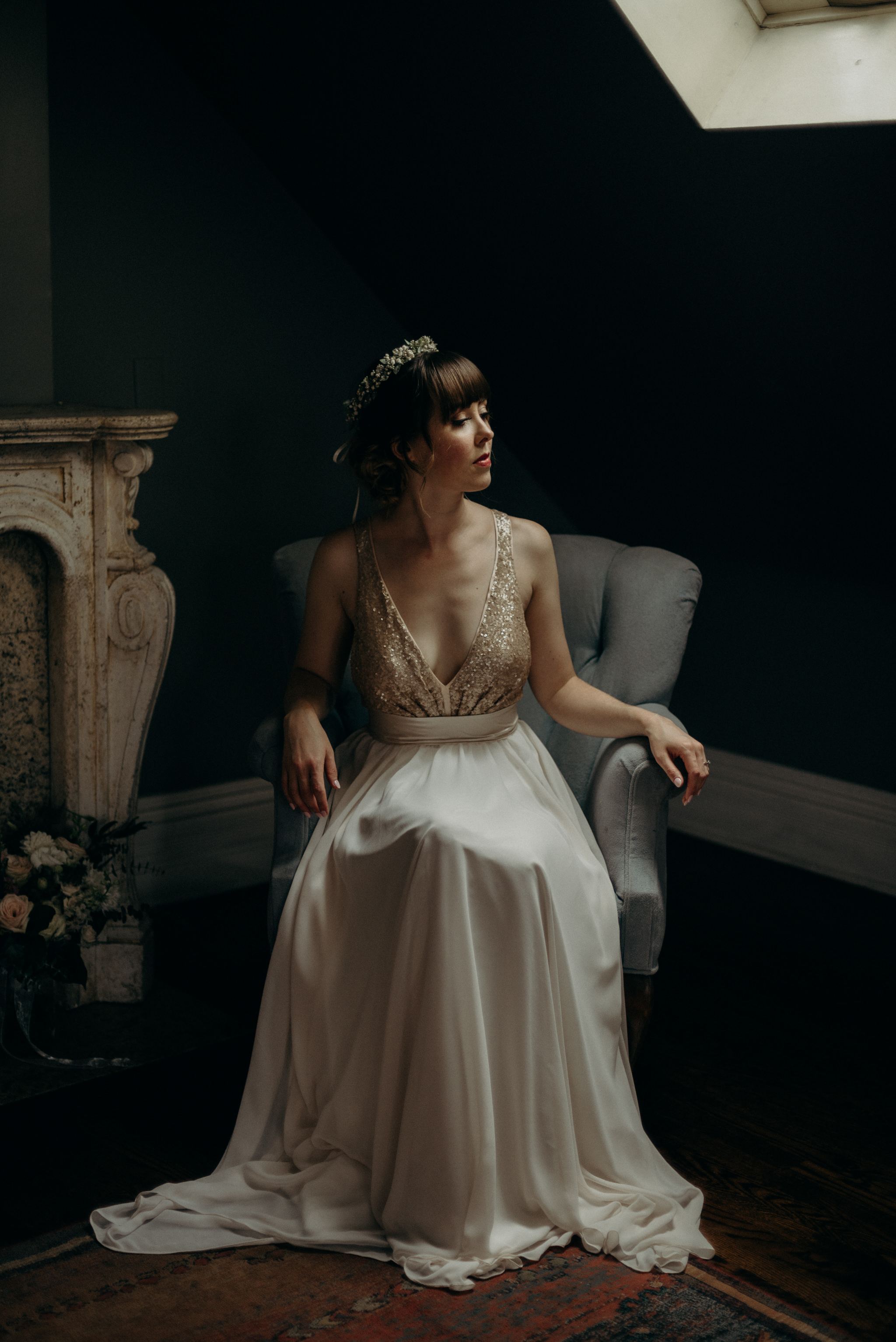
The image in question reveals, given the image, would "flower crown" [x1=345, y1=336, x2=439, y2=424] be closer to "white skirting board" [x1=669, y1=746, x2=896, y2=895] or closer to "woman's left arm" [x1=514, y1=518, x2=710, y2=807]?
"woman's left arm" [x1=514, y1=518, x2=710, y2=807]

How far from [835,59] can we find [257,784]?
228 cm

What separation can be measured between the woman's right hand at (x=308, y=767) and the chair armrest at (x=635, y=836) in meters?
0.49

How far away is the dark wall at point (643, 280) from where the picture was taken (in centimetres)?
272

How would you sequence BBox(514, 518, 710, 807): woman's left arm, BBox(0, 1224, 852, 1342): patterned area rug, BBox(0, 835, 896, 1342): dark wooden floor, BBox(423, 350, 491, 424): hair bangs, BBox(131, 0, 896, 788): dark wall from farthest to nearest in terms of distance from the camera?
BBox(131, 0, 896, 788): dark wall, BBox(514, 518, 710, 807): woman's left arm, BBox(423, 350, 491, 424): hair bangs, BBox(0, 835, 896, 1342): dark wooden floor, BBox(0, 1224, 852, 1342): patterned area rug

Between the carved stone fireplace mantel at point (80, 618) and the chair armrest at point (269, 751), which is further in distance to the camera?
the carved stone fireplace mantel at point (80, 618)

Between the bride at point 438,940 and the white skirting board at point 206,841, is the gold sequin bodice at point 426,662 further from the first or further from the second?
the white skirting board at point 206,841

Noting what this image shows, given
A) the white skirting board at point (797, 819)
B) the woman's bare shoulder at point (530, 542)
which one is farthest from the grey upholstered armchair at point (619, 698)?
the white skirting board at point (797, 819)

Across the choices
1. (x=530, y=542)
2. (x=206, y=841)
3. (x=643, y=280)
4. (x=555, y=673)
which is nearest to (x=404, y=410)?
(x=530, y=542)

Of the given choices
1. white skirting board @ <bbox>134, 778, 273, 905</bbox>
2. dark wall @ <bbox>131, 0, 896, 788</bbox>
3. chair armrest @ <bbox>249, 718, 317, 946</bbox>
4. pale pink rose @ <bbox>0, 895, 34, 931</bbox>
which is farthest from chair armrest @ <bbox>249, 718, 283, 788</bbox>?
dark wall @ <bbox>131, 0, 896, 788</bbox>

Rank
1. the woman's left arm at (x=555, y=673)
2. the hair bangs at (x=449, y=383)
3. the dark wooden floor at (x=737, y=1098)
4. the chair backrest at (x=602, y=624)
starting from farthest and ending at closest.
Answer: the chair backrest at (x=602, y=624), the woman's left arm at (x=555, y=673), the hair bangs at (x=449, y=383), the dark wooden floor at (x=737, y=1098)

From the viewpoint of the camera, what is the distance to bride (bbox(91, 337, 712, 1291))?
2.16 m

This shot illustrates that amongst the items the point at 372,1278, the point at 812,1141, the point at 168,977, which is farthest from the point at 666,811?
the point at 168,977

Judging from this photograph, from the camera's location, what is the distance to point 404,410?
2.46 metres

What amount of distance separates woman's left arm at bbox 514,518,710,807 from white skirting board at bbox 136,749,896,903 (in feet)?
4.40
